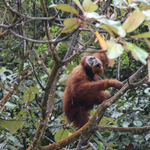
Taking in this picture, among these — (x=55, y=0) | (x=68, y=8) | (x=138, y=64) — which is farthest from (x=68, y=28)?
(x=138, y=64)

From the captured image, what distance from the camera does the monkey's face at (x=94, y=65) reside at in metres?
3.10

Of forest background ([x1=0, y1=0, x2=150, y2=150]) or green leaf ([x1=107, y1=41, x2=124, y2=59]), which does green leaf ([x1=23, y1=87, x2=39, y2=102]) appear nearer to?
forest background ([x1=0, y1=0, x2=150, y2=150])

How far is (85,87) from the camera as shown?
302 cm

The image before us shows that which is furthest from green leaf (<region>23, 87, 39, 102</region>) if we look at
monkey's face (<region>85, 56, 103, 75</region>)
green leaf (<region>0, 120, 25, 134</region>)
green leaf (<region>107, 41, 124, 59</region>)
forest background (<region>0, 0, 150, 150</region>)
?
green leaf (<region>107, 41, 124, 59</region>)

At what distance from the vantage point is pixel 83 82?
3078 mm

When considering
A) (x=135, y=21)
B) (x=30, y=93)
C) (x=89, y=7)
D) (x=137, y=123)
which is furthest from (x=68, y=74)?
(x=135, y=21)

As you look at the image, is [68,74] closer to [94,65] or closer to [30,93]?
[94,65]

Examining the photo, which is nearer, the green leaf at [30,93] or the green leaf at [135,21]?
the green leaf at [135,21]

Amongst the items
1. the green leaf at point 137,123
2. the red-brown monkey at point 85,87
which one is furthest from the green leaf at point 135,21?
the green leaf at point 137,123

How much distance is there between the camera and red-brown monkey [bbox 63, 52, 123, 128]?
2.94 meters

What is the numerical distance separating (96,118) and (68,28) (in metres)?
1.34

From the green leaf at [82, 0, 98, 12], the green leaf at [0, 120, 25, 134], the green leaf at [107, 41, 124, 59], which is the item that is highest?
the green leaf at [82, 0, 98, 12]

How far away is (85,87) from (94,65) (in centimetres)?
37

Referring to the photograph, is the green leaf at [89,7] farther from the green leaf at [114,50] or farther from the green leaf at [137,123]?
the green leaf at [137,123]
